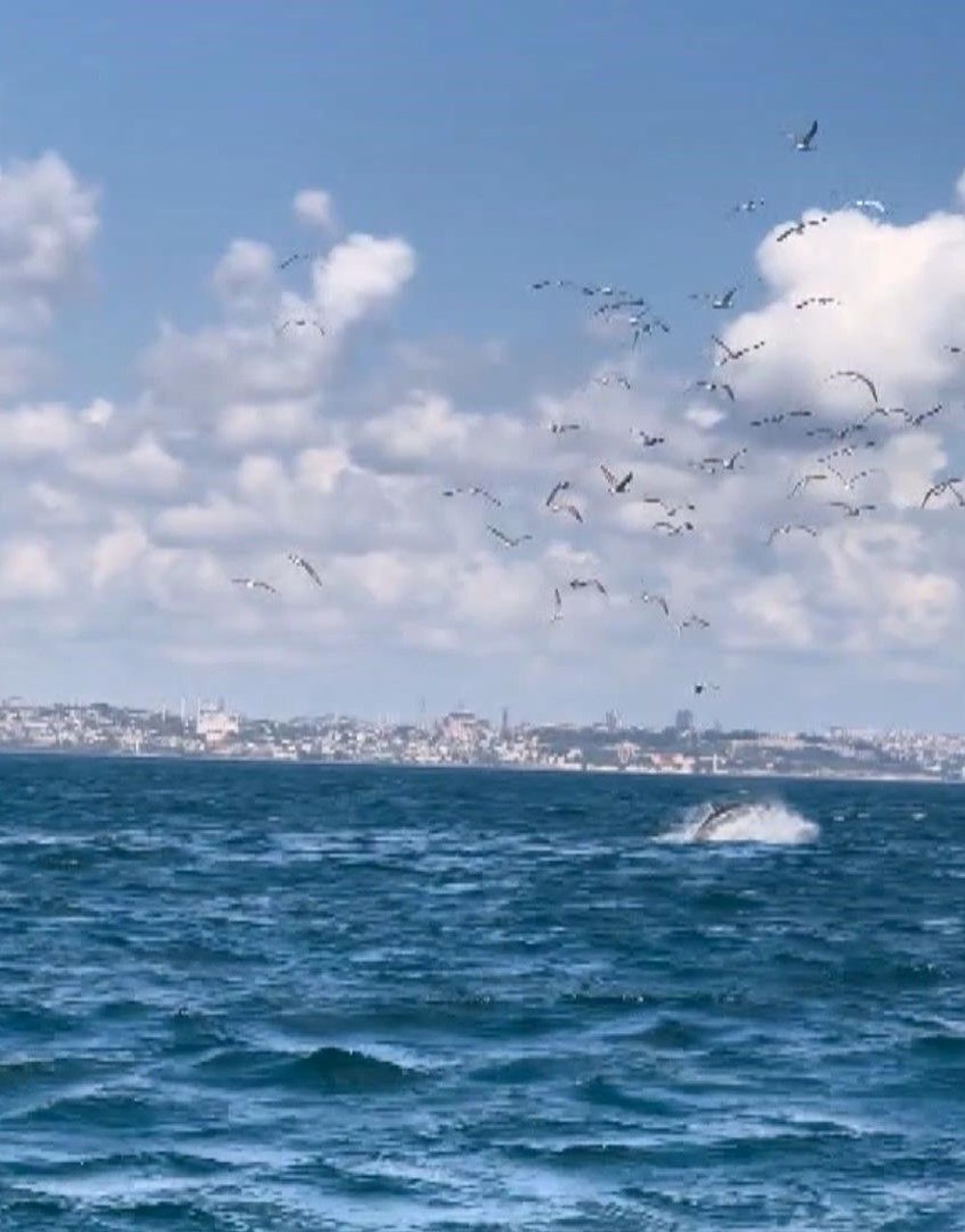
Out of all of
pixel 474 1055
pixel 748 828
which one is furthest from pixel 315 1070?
pixel 748 828

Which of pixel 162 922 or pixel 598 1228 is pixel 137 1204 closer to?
pixel 598 1228

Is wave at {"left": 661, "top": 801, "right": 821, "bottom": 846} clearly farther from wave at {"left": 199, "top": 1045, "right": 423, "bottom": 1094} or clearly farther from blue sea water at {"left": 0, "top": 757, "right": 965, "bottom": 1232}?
wave at {"left": 199, "top": 1045, "right": 423, "bottom": 1094}

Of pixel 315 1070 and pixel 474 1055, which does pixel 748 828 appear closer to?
pixel 474 1055

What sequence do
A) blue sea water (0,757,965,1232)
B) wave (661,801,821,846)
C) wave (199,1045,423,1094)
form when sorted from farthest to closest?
wave (661,801,821,846) < wave (199,1045,423,1094) < blue sea water (0,757,965,1232)

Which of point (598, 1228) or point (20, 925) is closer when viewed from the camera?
point (598, 1228)

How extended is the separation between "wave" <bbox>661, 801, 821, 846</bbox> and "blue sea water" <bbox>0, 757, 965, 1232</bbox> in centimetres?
5233

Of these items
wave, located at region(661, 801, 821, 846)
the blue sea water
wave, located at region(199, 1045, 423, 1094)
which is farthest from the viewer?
wave, located at region(661, 801, 821, 846)

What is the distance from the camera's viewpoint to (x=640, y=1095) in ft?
137

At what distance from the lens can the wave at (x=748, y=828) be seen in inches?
5745

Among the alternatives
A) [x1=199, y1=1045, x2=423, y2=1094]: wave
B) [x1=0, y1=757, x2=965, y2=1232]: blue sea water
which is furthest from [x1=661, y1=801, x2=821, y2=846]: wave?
[x1=199, y1=1045, x2=423, y2=1094]: wave

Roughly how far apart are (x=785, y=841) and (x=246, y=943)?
82910mm

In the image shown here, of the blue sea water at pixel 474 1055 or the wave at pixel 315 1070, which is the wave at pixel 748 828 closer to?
the blue sea water at pixel 474 1055

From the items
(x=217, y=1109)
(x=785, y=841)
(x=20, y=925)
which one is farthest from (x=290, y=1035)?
(x=785, y=841)

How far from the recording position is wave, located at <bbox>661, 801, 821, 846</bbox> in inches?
5745
